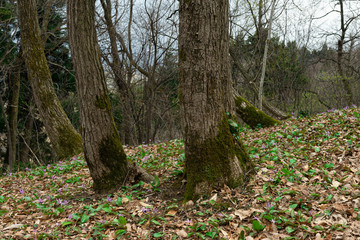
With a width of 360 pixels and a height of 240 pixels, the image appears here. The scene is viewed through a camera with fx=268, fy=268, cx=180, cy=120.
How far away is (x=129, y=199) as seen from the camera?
11.8ft

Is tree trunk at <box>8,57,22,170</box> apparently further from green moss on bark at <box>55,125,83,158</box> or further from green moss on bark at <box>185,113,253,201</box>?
green moss on bark at <box>185,113,253,201</box>

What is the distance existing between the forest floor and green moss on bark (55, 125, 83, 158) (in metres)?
2.76

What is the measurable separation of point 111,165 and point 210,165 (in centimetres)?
162

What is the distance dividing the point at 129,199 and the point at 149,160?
6.94ft

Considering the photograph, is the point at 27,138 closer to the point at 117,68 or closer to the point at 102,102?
the point at 117,68

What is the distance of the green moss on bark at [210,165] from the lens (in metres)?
3.33

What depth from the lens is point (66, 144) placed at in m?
7.63


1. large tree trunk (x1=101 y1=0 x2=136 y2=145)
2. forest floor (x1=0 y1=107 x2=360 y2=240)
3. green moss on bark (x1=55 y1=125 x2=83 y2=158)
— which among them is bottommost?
forest floor (x1=0 y1=107 x2=360 y2=240)

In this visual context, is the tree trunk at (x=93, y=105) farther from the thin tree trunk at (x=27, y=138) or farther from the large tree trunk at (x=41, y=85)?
the thin tree trunk at (x=27, y=138)

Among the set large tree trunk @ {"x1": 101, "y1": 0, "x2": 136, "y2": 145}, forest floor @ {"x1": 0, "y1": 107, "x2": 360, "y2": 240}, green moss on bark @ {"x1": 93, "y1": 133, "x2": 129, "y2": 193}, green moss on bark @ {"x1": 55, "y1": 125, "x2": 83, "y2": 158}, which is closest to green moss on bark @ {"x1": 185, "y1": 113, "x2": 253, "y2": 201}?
forest floor @ {"x1": 0, "y1": 107, "x2": 360, "y2": 240}

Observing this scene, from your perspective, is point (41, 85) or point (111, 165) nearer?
point (111, 165)

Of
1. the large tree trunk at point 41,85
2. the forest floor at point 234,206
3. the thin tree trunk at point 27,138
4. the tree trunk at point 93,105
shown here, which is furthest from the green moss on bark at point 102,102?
the thin tree trunk at point 27,138

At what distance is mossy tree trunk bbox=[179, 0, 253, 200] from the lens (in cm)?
325

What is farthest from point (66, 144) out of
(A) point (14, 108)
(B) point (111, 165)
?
(A) point (14, 108)
